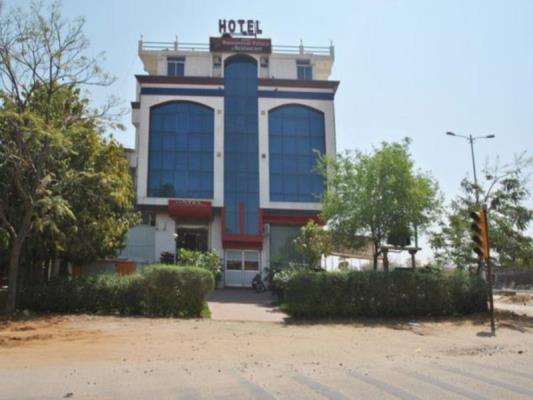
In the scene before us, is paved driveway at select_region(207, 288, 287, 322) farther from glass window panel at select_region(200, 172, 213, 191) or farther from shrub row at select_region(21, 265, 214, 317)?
glass window panel at select_region(200, 172, 213, 191)

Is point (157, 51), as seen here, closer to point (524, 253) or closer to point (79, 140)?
point (79, 140)

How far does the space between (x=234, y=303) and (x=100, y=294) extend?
302 inches

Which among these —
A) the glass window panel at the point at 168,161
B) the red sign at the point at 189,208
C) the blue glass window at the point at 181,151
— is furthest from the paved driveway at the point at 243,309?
the glass window panel at the point at 168,161

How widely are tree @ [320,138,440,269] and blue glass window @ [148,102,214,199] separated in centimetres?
1605

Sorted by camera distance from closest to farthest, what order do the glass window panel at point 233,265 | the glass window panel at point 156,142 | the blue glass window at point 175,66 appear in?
the glass window panel at point 233,265, the glass window panel at point 156,142, the blue glass window at point 175,66

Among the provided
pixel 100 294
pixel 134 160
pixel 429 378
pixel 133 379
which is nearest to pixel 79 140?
pixel 100 294

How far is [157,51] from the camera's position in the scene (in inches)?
1667

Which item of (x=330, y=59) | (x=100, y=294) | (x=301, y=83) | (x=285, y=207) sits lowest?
(x=100, y=294)

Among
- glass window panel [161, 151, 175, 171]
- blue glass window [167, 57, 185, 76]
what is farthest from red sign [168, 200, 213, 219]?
blue glass window [167, 57, 185, 76]

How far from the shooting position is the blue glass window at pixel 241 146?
36.0m

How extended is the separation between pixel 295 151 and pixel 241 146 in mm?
4074

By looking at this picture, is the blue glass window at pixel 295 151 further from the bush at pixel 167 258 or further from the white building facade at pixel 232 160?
the bush at pixel 167 258

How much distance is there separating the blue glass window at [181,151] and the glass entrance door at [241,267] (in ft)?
15.4

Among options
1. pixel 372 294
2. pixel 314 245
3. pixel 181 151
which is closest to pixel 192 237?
pixel 181 151
